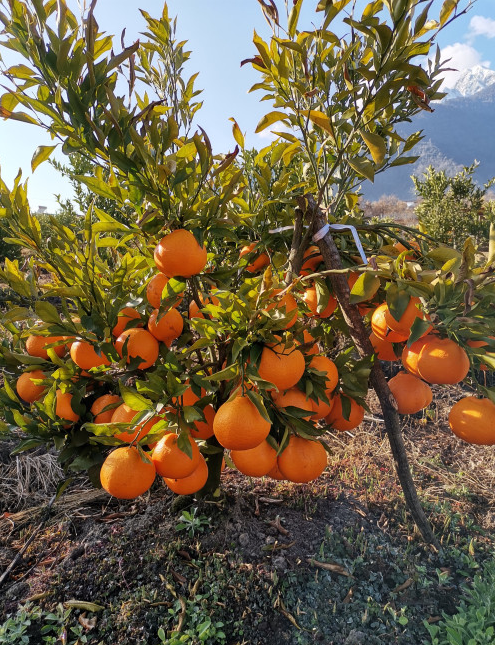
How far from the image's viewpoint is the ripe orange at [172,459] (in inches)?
34.2

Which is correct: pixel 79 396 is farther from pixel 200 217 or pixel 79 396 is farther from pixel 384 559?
pixel 384 559

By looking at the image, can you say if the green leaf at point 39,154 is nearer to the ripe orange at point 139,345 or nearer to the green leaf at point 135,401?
the ripe orange at point 139,345

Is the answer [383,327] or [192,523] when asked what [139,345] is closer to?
[383,327]

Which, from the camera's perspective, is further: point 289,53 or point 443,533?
point 443,533

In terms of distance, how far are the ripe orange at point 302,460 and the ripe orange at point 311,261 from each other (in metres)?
0.57

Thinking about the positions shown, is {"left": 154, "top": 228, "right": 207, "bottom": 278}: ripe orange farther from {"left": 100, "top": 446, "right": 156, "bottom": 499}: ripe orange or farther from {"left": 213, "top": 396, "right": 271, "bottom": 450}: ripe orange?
{"left": 100, "top": 446, "right": 156, "bottom": 499}: ripe orange

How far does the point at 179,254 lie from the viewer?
87cm

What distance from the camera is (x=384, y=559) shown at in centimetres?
139

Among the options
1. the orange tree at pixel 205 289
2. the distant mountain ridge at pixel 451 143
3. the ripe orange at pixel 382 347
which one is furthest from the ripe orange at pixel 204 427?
the distant mountain ridge at pixel 451 143

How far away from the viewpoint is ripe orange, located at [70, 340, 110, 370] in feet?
3.22

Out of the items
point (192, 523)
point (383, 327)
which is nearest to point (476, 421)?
point (383, 327)

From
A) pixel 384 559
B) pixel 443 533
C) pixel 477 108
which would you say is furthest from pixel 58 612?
pixel 477 108

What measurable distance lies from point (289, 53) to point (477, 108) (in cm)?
14535

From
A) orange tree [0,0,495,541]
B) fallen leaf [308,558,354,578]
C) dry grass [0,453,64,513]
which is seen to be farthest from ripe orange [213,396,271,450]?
dry grass [0,453,64,513]
